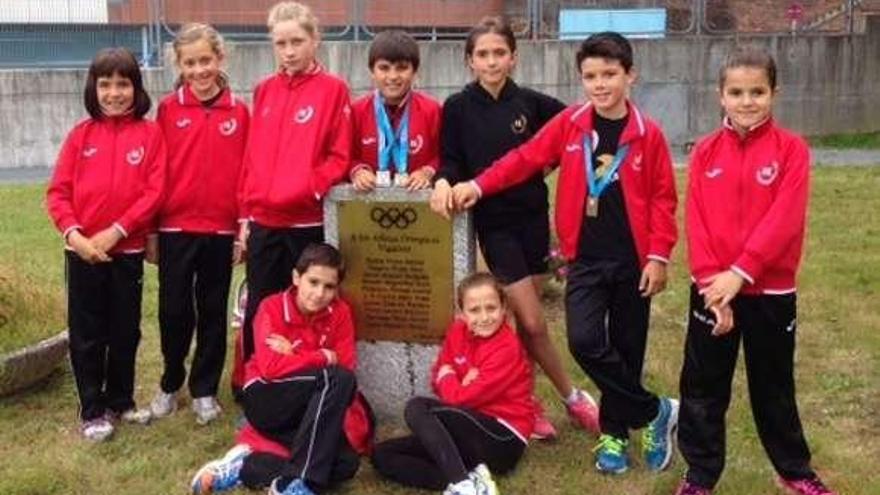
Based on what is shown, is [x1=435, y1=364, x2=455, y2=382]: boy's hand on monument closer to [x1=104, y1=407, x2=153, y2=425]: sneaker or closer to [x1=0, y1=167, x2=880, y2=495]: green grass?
[x1=0, y1=167, x2=880, y2=495]: green grass

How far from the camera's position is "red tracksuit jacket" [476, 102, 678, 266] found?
452cm

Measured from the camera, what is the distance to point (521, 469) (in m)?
4.83

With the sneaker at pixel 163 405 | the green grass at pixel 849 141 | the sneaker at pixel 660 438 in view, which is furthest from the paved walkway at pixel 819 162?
the sneaker at pixel 660 438

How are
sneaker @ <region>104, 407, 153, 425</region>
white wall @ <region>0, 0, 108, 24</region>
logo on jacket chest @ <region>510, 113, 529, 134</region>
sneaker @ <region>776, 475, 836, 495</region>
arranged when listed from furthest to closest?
white wall @ <region>0, 0, 108, 24</region>, sneaker @ <region>104, 407, 153, 425</region>, logo on jacket chest @ <region>510, 113, 529, 134</region>, sneaker @ <region>776, 475, 836, 495</region>

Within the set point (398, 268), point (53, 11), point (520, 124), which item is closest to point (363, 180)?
point (398, 268)

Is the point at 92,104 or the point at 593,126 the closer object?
the point at 593,126

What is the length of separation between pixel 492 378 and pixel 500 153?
38.0 inches

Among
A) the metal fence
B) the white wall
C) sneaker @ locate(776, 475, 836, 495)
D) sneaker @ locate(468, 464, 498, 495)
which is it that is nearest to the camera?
sneaker @ locate(776, 475, 836, 495)

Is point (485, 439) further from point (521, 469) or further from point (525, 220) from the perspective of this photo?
point (525, 220)

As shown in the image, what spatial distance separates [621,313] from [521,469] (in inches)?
31.5

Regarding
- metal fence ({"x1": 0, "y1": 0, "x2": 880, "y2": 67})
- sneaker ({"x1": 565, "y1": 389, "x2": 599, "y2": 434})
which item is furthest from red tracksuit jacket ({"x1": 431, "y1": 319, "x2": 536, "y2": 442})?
metal fence ({"x1": 0, "y1": 0, "x2": 880, "y2": 67})

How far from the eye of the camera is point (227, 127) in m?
5.20

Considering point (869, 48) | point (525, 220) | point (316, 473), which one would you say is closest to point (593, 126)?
point (525, 220)

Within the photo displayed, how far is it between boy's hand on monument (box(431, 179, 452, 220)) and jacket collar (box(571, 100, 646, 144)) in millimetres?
600
